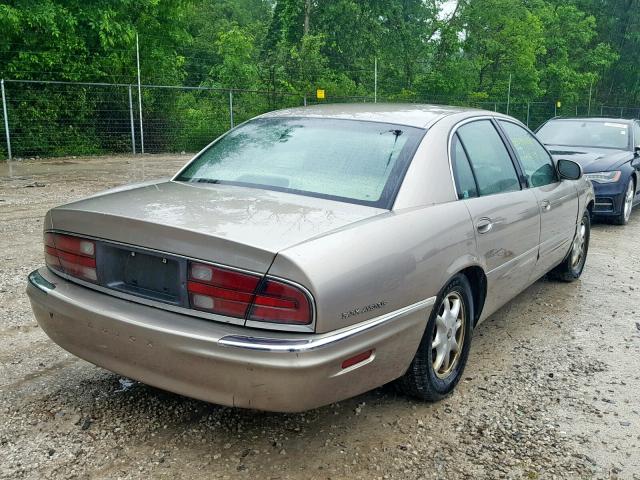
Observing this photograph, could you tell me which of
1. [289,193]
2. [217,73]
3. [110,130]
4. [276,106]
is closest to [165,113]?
[110,130]

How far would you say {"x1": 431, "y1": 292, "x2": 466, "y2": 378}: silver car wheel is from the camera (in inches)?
127

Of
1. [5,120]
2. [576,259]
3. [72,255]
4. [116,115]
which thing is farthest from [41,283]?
[116,115]

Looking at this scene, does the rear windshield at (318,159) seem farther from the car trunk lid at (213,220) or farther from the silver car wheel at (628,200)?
the silver car wheel at (628,200)

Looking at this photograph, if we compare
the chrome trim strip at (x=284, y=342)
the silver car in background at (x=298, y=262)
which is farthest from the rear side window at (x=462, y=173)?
the chrome trim strip at (x=284, y=342)

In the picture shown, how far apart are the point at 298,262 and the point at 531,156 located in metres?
2.90

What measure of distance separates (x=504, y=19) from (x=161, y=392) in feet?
95.6

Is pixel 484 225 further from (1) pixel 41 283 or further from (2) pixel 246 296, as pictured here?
(1) pixel 41 283

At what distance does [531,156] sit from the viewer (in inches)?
184

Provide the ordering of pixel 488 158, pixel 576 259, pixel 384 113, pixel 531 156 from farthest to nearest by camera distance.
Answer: pixel 576 259, pixel 531 156, pixel 488 158, pixel 384 113

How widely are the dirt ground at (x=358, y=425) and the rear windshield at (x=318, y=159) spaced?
1.09 metres

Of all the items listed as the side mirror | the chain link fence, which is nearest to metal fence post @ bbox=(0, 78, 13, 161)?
the chain link fence

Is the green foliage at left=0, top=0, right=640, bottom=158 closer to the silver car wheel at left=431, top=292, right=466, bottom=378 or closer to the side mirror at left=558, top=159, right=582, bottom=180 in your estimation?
the side mirror at left=558, top=159, right=582, bottom=180

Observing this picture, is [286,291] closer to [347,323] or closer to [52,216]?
[347,323]

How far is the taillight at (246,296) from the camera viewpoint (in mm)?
2385
